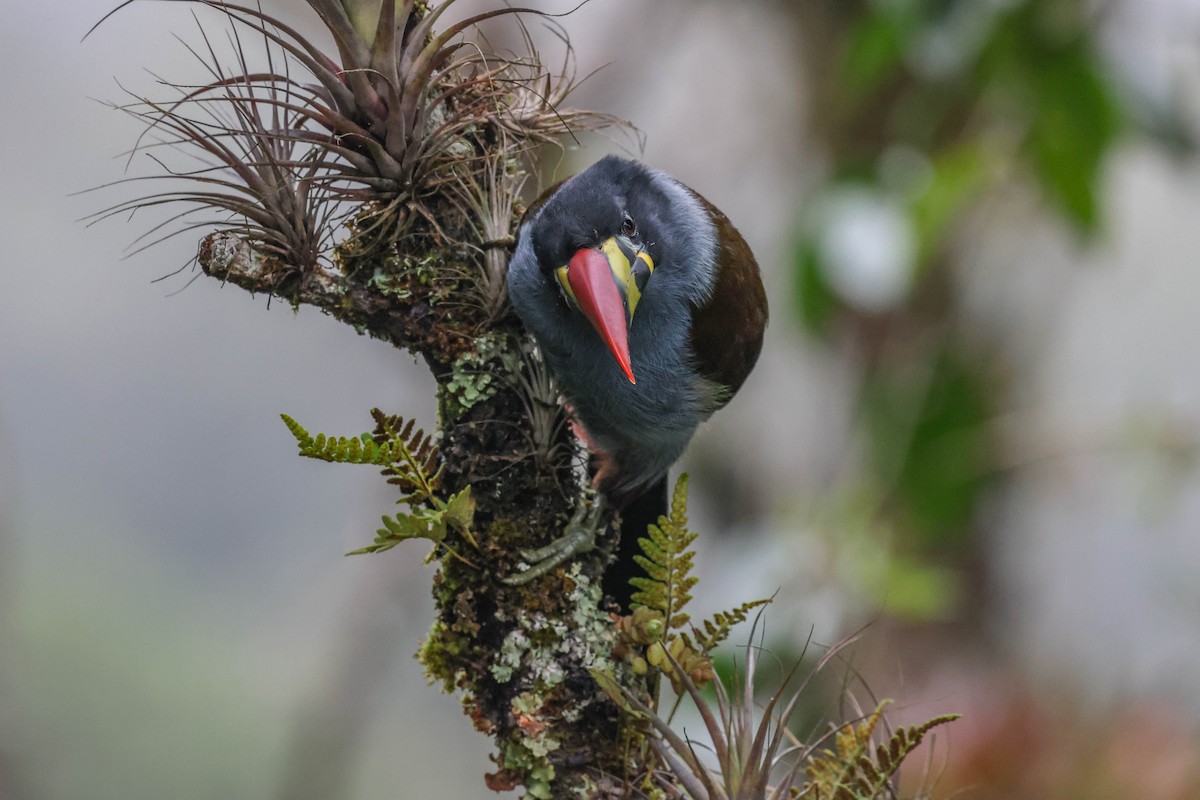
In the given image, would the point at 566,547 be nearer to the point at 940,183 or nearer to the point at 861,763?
the point at 861,763

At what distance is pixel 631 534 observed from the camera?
5.46 feet

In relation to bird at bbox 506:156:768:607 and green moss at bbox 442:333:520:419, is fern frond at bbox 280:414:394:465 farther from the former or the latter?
bird at bbox 506:156:768:607

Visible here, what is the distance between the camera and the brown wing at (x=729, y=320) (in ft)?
5.82

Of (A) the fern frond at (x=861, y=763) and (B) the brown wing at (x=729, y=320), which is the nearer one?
(A) the fern frond at (x=861, y=763)

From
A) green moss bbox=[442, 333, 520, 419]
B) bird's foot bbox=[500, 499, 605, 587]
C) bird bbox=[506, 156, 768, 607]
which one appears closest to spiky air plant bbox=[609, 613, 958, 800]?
bird's foot bbox=[500, 499, 605, 587]

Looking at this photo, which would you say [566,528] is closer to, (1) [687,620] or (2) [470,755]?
(1) [687,620]

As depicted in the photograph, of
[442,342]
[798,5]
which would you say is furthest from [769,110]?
[442,342]

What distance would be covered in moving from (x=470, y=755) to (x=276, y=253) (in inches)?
88.5

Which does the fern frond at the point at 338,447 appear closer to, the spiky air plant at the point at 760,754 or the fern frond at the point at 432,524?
the fern frond at the point at 432,524

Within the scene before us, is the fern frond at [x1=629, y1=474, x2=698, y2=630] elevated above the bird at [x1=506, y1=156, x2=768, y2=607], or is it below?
below

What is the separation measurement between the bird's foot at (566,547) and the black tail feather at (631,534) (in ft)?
0.26

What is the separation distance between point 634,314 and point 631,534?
37cm

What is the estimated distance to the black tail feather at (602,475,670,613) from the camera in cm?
142

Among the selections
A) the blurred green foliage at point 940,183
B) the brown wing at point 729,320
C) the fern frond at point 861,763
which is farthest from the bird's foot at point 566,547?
the blurred green foliage at point 940,183
